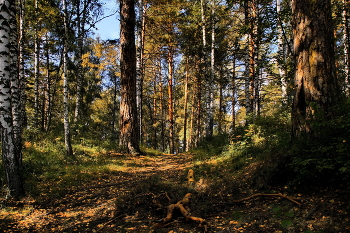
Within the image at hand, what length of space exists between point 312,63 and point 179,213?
3616mm

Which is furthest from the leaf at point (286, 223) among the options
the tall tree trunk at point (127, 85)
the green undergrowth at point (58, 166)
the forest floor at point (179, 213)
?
the tall tree trunk at point (127, 85)

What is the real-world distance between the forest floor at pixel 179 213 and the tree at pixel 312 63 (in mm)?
1397

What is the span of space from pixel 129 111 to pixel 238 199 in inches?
274

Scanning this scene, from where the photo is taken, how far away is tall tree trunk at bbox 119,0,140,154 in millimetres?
9680

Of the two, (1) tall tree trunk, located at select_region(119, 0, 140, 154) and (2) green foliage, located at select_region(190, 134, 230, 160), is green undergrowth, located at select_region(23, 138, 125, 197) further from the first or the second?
(2) green foliage, located at select_region(190, 134, 230, 160)

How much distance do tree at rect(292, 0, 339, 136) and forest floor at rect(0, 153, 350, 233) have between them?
1.40 metres

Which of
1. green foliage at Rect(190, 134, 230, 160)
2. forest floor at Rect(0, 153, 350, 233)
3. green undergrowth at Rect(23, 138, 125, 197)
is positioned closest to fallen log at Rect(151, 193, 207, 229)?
forest floor at Rect(0, 153, 350, 233)

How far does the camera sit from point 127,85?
9.77m

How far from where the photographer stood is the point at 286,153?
379cm

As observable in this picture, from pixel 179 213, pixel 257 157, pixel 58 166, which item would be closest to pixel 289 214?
pixel 179 213

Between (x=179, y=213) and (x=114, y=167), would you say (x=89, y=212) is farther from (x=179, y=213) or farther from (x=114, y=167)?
(x=114, y=167)

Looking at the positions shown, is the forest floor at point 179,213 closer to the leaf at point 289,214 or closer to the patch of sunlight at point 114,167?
the leaf at point 289,214

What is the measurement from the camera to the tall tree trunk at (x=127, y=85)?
9.68 meters

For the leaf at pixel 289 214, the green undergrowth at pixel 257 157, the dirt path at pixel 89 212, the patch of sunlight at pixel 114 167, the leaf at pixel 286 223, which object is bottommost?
the dirt path at pixel 89 212
